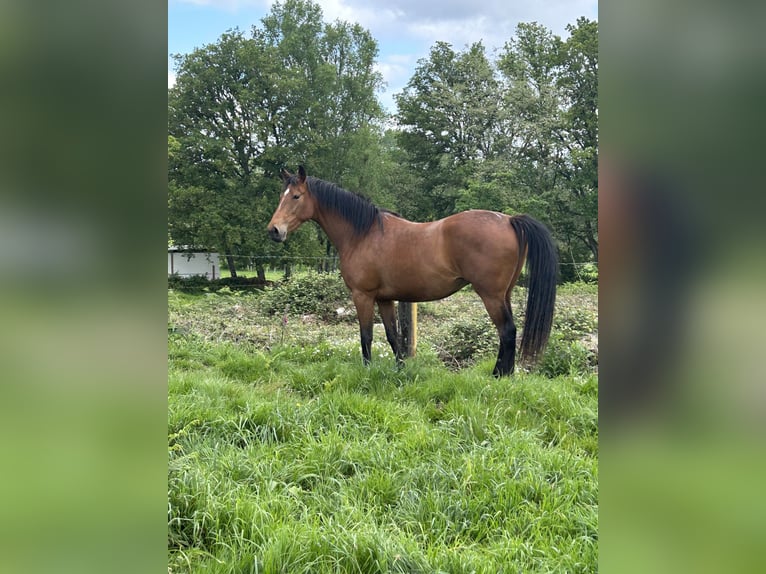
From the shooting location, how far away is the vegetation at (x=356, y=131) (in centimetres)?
1292

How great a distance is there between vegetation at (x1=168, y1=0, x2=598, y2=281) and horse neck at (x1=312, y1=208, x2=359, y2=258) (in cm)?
785

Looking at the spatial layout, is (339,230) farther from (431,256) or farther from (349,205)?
(431,256)

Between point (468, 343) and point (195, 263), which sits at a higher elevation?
point (195, 263)

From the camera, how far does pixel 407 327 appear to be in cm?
532

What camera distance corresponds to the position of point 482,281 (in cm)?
402

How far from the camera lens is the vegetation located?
42.4ft

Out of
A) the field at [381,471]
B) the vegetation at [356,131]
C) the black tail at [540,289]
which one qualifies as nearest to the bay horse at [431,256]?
the black tail at [540,289]

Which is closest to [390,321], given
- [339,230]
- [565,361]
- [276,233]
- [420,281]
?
[420,281]

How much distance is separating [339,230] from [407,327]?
147cm

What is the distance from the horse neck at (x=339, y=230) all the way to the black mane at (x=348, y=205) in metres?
0.04
